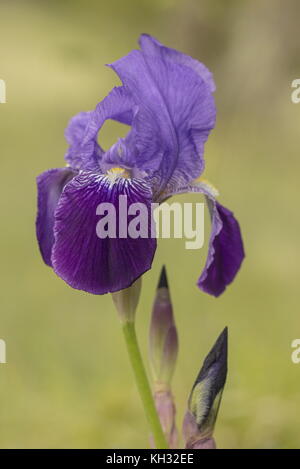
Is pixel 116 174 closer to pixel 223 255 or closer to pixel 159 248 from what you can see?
pixel 223 255

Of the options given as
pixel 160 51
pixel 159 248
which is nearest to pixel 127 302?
pixel 160 51

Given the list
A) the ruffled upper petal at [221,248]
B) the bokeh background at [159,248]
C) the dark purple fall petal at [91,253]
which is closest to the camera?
the dark purple fall petal at [91,253]

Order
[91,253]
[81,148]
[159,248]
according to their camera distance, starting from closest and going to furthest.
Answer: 1. [91,253]
2. [81,148]
3. [159,248]

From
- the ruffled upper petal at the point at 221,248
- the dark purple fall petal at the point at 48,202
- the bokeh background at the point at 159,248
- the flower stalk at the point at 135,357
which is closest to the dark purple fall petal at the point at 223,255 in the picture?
the ruffled upper petal at the point at 221,248

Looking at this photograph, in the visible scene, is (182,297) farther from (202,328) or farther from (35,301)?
(35,301)

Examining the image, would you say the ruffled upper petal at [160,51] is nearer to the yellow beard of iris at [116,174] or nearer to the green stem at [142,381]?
the yellow beard of iris at [116,174]
